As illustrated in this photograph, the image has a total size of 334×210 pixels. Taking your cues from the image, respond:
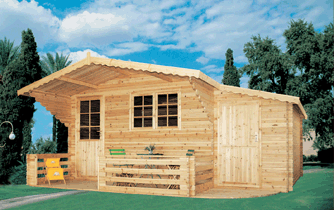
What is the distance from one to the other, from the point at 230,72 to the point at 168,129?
10599 mm

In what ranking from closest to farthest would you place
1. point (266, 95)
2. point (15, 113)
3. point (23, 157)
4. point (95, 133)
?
point (266, 95) → point (95, 133) → point (15, 113) → point (23, 157)

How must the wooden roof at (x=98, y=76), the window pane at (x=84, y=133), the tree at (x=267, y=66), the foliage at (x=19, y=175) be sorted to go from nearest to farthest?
the wooden roof at (x=98, y=76) < the foliage at (x=19, y=175) < the window pane at (x=84, y=133) < the tree at (x=267, y=66)

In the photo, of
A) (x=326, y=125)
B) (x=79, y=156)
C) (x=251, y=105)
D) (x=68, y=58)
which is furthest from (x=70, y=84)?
(x=326, y=125)

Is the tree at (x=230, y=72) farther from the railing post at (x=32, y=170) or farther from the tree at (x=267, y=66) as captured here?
the railing post at (x=32, y=170)

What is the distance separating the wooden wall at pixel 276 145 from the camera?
25.5ft

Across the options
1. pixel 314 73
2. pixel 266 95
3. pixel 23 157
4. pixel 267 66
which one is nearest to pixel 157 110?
pixel 266 95

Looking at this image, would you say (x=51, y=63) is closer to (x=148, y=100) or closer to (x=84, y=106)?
(x=84, y=106)

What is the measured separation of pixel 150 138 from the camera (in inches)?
350

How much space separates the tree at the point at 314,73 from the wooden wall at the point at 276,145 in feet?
32.1

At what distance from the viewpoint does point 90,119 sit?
9.94 m

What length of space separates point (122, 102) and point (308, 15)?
14.6 meters

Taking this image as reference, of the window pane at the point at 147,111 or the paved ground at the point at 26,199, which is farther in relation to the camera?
the window pane at the point at 147,111

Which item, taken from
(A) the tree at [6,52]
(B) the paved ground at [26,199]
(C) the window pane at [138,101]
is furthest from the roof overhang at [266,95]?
(A) the tree at [6,52]

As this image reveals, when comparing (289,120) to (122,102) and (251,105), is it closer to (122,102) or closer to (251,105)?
(251,105)
